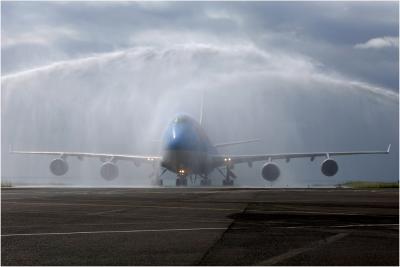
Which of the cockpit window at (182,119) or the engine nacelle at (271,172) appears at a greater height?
the cockpit window at (182,119)

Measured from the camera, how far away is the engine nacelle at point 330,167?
154 ft

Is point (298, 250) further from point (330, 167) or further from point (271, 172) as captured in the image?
point (330, 167)

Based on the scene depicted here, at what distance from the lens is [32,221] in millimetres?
14125

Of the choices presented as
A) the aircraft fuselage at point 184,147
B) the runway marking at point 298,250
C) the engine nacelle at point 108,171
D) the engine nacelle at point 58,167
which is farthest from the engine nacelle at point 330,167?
the runway marking at point 298,250

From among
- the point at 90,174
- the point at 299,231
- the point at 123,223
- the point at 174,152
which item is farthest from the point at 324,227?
the point at 90,174

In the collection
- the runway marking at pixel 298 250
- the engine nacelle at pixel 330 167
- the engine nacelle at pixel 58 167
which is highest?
the engine nacelle at pixel 58 167

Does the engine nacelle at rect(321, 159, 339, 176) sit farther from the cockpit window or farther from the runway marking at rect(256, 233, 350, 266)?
the runway marking at rect(256, 233, 350, 266)

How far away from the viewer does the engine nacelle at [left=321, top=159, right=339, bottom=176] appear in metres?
47.0

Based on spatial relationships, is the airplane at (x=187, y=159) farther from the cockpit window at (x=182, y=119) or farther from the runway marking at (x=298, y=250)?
the runway marking at (x=298, y=250)

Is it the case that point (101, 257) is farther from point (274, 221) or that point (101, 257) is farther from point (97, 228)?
point (274, 221)

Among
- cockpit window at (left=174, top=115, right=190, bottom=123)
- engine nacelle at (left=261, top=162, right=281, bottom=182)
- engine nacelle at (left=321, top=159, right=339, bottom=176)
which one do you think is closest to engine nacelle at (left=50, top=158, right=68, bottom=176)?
cockpit window at (left=174, top=115, right=190, bottom=123)

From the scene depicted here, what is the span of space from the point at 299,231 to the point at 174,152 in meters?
33.7

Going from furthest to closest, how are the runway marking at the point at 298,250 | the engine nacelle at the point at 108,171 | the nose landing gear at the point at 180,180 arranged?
1. the nose landing gear at the point at 180,180
2. the engine nacelle at the point at 108,171
3. the runway marking at the point at 298,250

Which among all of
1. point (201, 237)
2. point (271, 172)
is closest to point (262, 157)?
point (271, 172)
